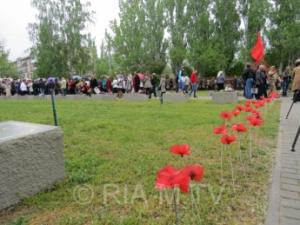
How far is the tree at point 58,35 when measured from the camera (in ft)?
137

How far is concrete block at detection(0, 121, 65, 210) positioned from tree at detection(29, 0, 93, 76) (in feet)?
131

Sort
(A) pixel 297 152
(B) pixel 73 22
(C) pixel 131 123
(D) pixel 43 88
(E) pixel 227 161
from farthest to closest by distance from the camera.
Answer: (B) pixel 73 22 < (D) pixel 43 88 < (C) pixel 131 123 < (A) pixel 297 152 < (E) pixel 227 161

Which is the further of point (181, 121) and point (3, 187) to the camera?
point (181, 121)

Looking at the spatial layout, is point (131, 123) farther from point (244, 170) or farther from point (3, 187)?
point (3, 187)

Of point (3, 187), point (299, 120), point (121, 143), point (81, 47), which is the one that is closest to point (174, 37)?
point (81, 47)

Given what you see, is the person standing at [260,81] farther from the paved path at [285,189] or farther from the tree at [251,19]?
the tree at [251,19]

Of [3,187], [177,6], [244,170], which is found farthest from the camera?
[177,6]

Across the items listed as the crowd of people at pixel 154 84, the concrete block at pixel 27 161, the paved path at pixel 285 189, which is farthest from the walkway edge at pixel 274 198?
the crowd of people at pixel 154 84

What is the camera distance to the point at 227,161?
5211mm

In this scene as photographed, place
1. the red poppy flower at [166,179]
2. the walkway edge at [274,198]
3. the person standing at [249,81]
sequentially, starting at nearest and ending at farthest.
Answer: the red poppy flower at [166,179] → the walkway edge at [274,198] → the person standing at [249,81]

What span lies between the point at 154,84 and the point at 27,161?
1963cm

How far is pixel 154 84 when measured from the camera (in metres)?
23.2

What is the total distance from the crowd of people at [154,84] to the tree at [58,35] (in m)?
12.1

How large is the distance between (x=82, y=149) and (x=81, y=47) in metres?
38.8
